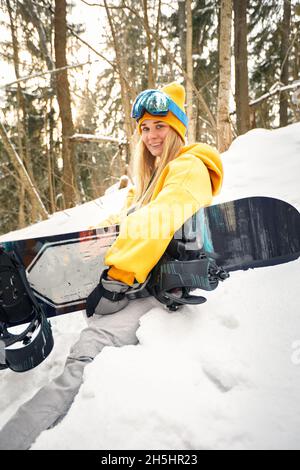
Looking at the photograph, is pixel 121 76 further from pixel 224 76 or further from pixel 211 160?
pixel 211 160

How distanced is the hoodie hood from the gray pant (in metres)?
0.79

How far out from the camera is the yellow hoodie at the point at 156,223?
4.14 feet

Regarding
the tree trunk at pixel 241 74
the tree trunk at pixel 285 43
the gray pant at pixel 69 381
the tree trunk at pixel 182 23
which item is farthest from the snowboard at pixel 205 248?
the tree trunk at pixel 182 23

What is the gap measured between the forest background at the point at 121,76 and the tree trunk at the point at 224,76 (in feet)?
0.05

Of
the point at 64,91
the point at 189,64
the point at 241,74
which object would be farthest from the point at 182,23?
the point at 64,91

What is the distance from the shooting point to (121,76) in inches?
199

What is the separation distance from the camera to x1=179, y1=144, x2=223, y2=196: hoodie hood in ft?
5.04

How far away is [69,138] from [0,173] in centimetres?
516

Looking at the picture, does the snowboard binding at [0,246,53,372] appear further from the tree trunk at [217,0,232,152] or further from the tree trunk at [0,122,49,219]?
the tree trunk at [217,0,232,152]

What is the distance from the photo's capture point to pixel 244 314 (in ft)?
4.47

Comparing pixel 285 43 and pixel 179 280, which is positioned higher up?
pixel 285 43

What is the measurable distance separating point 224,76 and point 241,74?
1.78 metres

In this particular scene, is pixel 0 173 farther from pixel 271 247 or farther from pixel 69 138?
pixel 271 247
